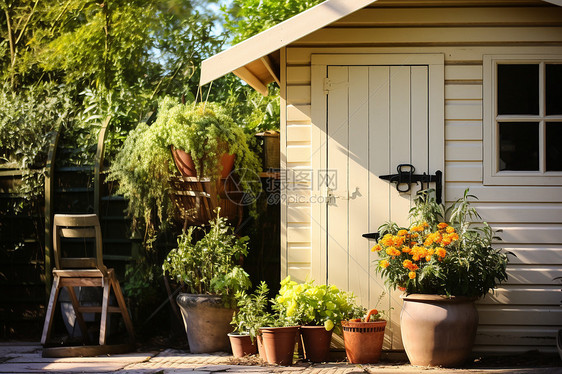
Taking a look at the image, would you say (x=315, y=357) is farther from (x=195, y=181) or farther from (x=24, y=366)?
(x=24, y=366)

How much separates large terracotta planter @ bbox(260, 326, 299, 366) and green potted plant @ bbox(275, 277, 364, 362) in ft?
0.49

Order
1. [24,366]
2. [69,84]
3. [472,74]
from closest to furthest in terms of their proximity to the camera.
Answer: [24,366], [472,74], [69,84]

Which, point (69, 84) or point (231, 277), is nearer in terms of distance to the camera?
point (231, 277)

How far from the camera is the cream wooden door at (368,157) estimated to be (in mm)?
5195

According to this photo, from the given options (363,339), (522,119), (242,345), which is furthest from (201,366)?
(522,119)

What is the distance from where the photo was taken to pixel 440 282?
15.4 ft

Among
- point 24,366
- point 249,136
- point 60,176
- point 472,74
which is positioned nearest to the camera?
point 24,366

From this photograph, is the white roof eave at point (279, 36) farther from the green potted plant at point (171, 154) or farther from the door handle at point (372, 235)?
the door handle at point (372, 235)

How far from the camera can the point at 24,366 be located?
487 centimetres

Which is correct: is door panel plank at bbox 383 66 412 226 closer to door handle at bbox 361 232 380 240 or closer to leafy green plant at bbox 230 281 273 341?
door handle at bbox 361 232 380 240

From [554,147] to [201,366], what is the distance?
3214mm

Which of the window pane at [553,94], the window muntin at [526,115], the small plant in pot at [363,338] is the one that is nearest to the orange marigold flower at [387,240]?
the small plant in pot at [363,338]

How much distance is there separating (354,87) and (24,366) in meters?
3.28

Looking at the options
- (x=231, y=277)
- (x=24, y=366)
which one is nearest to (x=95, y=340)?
(x=24, y=366)
